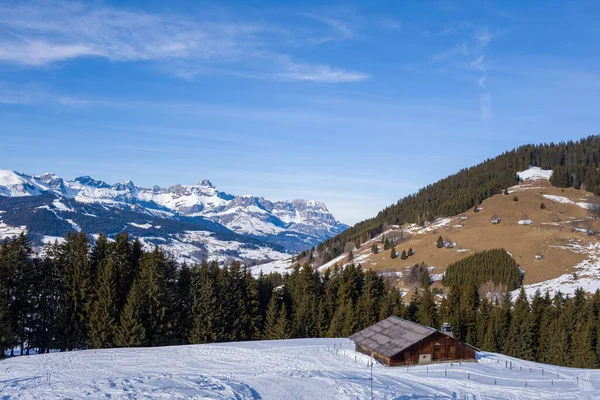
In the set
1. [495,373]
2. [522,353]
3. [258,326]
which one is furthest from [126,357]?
Answer: [522,353]

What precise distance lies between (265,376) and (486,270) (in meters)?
131

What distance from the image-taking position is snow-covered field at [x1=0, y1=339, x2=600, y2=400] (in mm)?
32188

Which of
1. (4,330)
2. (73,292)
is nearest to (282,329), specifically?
(73,292)

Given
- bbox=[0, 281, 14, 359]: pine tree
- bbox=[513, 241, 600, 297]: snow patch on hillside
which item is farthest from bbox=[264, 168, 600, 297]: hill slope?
bbox=[0, 281, 14, 359]: pine tree

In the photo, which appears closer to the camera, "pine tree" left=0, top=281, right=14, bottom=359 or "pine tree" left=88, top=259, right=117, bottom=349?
"pine tree" left=0, top=281, right=14, bottom=359

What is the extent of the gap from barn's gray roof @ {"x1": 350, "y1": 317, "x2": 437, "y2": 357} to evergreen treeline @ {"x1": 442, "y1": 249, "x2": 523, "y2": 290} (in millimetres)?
90784

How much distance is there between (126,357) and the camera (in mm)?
48156

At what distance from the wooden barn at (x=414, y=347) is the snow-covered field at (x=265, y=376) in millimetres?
1729

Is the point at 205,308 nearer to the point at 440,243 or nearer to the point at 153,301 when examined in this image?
the point at 153,301

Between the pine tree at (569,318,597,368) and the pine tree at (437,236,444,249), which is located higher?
the pine tree at (437,236,444,249)

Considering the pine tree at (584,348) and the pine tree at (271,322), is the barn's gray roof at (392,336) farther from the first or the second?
the pine tree at (584,348)

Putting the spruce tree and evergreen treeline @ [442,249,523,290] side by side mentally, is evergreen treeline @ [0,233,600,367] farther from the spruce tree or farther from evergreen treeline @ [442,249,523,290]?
the spruce tree

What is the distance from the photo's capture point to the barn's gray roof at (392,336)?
54.8 meters

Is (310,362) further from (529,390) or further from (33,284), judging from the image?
(33,284)
